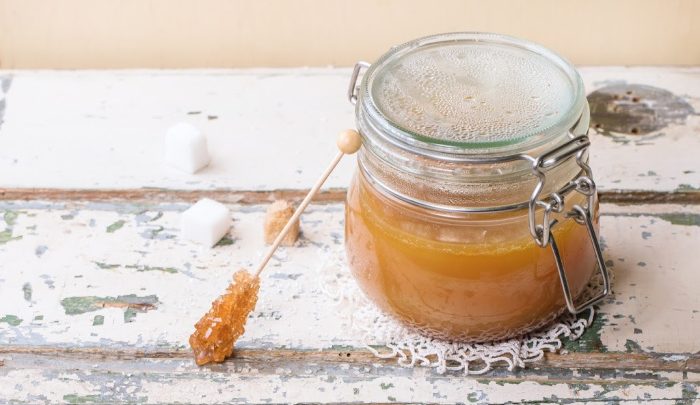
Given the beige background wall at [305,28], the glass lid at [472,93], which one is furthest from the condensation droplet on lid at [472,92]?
the beige background wall at [305,28]

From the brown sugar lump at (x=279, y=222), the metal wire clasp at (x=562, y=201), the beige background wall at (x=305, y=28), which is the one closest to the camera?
the metal wire clasp at (x=562, y=201)

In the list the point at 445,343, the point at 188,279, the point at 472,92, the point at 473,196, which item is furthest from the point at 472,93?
the point at 188,279

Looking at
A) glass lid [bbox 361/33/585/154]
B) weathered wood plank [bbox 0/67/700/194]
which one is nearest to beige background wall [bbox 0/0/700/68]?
weathered wood plank [bbox 0/67/700/194]

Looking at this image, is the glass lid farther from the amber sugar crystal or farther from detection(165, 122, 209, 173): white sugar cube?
detection(165, 122, 209, 173): white sugar cube

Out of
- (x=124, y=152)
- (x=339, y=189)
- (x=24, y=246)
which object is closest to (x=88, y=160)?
(x=124, y=152)

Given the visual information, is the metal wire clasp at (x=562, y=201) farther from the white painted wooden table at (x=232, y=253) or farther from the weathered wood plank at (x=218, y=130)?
the weathered wood plank at (x=218, y=130)
